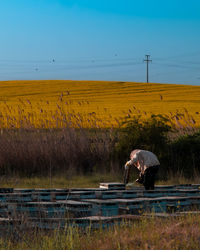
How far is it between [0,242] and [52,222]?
1.17m

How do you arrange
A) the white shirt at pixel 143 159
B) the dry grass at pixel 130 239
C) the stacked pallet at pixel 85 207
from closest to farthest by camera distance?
the dry grass at pixel 130 239
the stacked pallet at pixel 85 207
the white shirt at pixel 143 159

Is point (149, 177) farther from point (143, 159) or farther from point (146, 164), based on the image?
point (143, 159)

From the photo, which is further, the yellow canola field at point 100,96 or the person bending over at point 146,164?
the yellow canola field at point 100,96

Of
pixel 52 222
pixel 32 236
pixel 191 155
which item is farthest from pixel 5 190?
pixel 191 155

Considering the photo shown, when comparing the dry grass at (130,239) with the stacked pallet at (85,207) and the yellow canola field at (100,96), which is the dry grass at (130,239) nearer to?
the stacked pallet at (85,207)

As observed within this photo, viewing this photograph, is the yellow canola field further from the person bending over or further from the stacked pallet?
the stacked pallet

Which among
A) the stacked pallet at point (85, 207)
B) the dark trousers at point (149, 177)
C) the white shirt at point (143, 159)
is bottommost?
the stacked pallet at point (85, 207)

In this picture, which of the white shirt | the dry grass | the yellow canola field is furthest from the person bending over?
the yellow canola field

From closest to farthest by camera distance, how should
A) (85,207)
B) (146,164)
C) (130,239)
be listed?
1. (130,239)
2. (85,207)
3. (146,164)

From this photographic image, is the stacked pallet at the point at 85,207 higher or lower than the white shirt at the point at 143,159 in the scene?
lower

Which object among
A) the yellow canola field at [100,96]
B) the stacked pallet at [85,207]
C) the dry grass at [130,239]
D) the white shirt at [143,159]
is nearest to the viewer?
the dry grass at [130,239]

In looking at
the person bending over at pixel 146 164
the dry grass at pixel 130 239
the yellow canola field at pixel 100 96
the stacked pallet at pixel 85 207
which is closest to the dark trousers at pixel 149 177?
the person bending over at pixel 146 164

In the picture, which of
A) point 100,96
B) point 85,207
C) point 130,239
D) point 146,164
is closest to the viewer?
point 130,239

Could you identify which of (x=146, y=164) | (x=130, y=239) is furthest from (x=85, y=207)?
(x=146, y=164)
